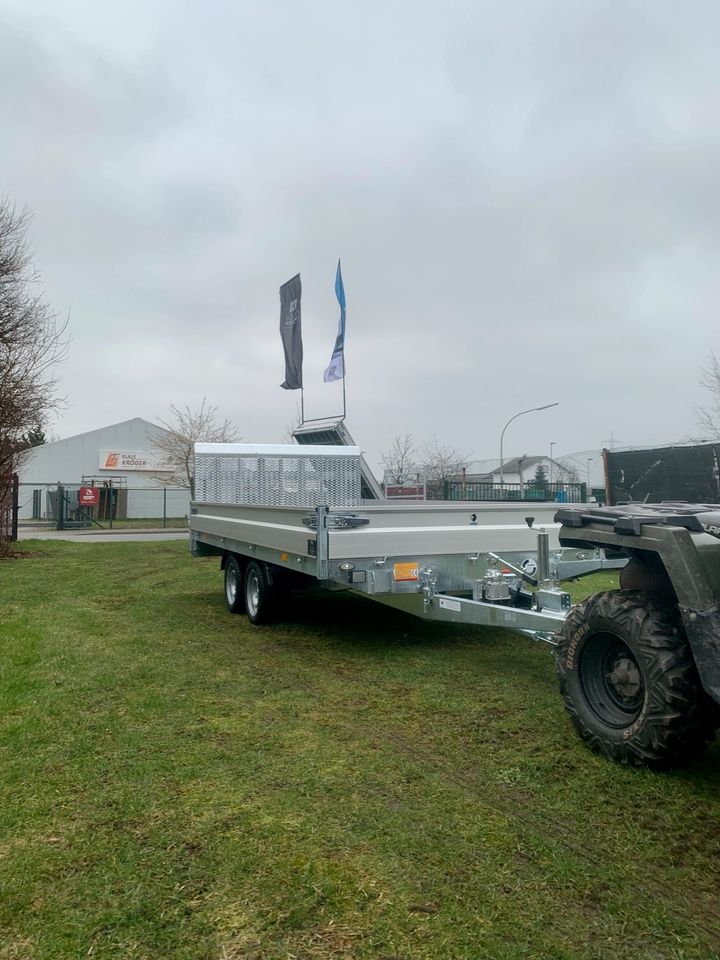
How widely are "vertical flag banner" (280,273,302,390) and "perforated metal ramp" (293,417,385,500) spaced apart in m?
5.61

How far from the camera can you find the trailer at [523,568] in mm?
3371

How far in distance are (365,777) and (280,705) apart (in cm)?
139

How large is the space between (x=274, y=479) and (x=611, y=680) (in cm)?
645

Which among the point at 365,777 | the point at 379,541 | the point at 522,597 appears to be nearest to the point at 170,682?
the point at 379,541

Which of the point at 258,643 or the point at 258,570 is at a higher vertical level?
the point at 258,570

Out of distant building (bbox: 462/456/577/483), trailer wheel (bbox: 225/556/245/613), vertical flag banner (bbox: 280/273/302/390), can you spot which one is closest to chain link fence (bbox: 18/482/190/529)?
vertical flag banner (bbox: 280/273/302/390)

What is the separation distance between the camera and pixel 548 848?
2939mm

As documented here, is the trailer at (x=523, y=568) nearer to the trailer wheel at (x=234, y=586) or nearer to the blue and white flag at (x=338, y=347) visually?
the trailer wheel at (x=234, y=586)

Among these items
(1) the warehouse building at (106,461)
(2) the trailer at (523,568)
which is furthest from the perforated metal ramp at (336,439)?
(1) the warehouse building at (106,461)

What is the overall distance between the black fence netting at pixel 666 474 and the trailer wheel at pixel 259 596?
27.3ft

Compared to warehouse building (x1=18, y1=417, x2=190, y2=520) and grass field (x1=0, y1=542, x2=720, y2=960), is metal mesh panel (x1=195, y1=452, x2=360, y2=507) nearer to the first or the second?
grass field (x1=0, y1=542, x2=720, y2=960)

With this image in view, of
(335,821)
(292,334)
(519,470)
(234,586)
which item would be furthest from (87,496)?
(335,821)

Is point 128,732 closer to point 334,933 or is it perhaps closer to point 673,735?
point 334,933

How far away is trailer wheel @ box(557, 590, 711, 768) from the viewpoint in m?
3.35
